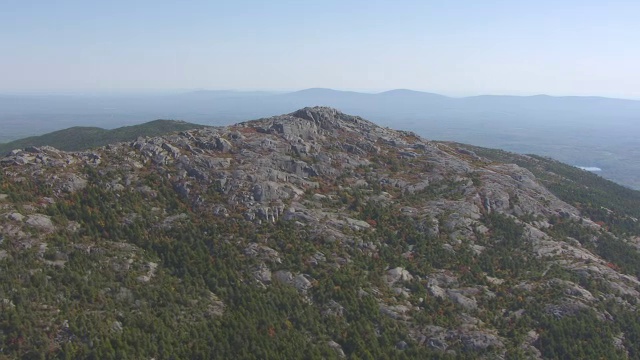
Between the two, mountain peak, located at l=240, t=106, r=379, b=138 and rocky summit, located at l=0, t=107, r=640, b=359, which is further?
mountain peak, located at l=240, t=106, r=379, b=138

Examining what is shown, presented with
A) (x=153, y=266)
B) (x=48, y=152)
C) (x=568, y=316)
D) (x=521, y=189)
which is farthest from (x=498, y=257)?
(x=48, y=152)

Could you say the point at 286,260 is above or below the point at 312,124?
below

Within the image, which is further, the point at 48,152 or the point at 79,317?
the point at 48,152

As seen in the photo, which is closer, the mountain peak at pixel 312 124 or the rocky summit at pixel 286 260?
the rocky summit at pixel 286 260

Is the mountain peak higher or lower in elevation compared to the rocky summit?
higher

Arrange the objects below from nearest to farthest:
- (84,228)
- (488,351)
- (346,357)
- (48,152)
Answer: (346,357)
(488,351)
(84,228)
(48,152)

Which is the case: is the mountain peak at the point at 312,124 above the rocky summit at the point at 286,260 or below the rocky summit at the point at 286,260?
above

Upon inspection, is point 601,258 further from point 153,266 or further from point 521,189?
point 153,266

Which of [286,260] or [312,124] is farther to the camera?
[312,124]
